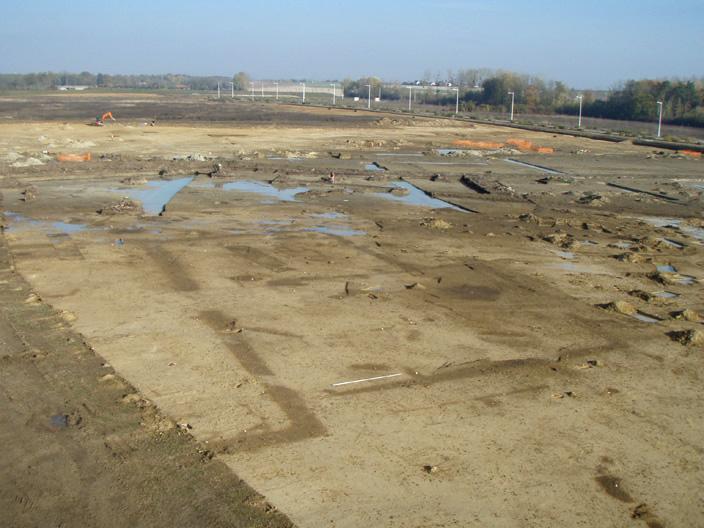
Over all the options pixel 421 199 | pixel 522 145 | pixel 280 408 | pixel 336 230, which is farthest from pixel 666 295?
pixel 522 145

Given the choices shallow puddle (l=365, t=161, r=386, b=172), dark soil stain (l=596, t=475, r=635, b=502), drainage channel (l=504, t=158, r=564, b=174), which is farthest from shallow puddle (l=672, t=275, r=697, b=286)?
drainage channel (l=504, t=158, r=564, b=174)

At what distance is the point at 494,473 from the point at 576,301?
5.76 metres

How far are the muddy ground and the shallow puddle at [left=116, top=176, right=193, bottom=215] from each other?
22 cm

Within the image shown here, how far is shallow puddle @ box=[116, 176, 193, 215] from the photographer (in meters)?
19.4

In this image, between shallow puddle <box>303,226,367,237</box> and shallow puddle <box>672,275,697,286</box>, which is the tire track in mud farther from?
shallow puddle <box>672,275,697,286</box>

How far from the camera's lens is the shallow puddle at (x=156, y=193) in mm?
19402

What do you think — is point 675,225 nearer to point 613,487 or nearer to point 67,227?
point 613,487

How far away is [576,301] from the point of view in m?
11.6

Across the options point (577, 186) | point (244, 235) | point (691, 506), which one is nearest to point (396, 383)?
point (691, 506)

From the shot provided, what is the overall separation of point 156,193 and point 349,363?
14.4 m

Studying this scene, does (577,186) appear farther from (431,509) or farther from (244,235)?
(431,509)

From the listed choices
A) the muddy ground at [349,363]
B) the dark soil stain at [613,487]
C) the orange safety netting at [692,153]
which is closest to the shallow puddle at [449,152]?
the orange safety netting at [692,153]

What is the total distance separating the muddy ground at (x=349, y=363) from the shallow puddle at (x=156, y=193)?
0.22 metres

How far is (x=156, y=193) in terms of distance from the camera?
21.7 metres
